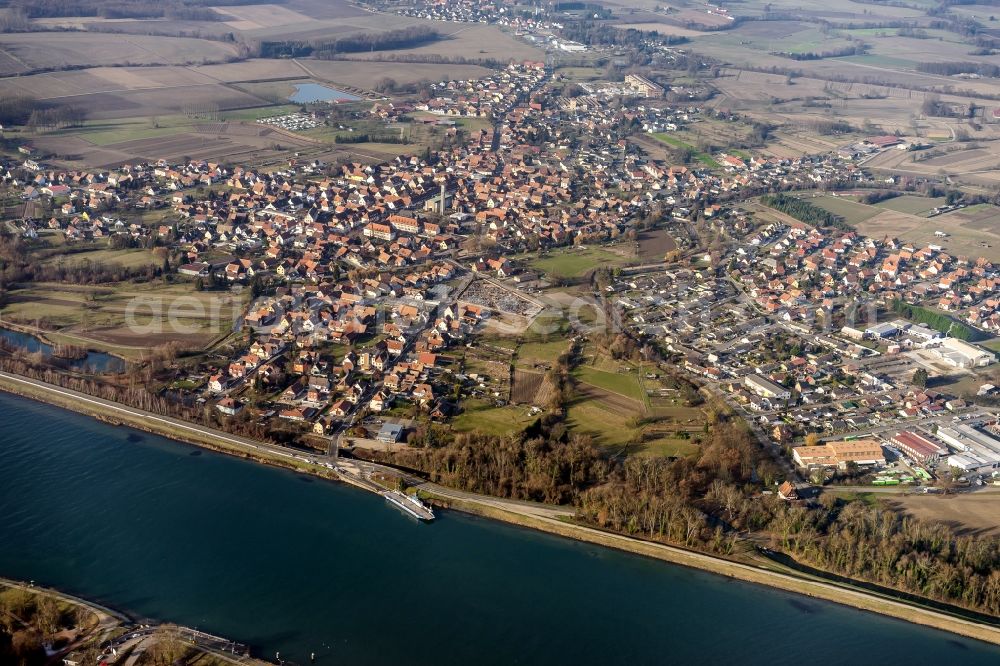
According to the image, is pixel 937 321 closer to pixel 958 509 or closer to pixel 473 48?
pixel 958 509

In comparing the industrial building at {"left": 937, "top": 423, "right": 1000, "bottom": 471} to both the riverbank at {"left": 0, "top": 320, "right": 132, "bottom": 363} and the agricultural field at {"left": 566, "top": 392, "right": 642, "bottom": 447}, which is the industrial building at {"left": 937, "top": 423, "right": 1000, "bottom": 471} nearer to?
the agricultural field at {"left": 566, "top": 392, "right": 642, "bottom": 447}

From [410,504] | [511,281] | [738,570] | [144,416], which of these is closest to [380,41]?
[511,281]

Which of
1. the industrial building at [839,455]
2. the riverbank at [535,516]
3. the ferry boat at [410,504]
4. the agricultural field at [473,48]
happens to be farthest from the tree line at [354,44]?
the industrial building at [839,455]

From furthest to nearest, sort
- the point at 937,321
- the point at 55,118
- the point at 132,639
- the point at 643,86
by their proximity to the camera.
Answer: the point at 643,86 < the point at 55,118 < the point at 937,321 < the point at 132,639

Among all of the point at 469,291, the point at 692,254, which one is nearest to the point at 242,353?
the point at 469,291

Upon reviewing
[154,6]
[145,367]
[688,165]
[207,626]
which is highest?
[154,6]

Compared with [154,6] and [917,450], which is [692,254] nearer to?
[917,450]

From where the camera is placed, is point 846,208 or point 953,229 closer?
point 953,229
